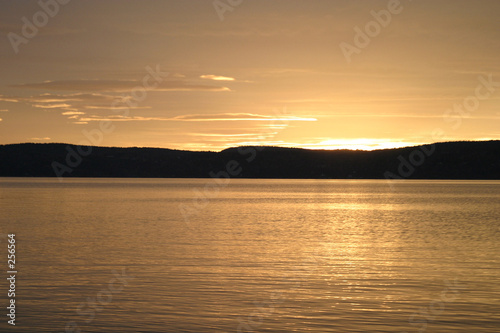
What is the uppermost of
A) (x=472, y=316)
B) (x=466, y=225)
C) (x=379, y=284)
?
(x=466, y=225)

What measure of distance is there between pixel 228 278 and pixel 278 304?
14.4 ft

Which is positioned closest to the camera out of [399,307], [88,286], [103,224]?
[399,307]

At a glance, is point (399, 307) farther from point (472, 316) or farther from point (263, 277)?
point (263, 277)

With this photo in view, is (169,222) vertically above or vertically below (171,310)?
above

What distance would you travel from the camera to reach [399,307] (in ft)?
56.6

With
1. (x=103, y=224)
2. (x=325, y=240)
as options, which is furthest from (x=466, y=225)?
(x=103, y=224)

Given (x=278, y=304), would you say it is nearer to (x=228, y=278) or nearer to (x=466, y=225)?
(x=228, y=278)

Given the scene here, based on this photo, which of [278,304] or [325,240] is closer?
[278,304]

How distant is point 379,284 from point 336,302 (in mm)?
3537

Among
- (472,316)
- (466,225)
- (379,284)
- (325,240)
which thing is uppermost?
Result: (466,225)

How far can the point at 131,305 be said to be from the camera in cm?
1750

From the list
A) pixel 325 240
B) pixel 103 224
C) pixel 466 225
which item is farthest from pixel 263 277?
pixel 466 225

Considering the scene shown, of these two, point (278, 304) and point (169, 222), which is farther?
point (169, 222)

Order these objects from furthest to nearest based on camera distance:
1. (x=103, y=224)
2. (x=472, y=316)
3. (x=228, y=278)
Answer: (x=103, y=224) < (x=228, y=278) < (x=472, y=316)
